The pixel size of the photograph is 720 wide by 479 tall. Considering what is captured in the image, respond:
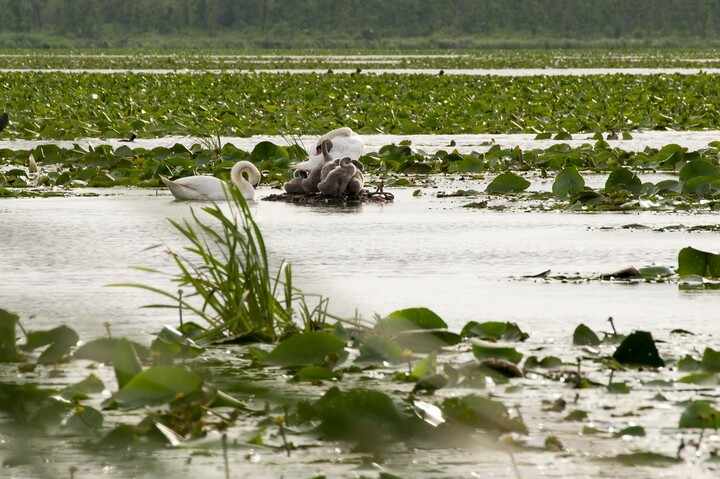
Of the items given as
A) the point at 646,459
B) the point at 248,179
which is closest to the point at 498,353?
the point at 646,459

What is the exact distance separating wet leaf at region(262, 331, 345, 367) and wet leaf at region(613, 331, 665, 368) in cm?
97

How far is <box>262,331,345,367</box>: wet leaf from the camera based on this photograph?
16.1ft

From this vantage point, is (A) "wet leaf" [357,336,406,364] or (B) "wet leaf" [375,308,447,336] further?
(B) "wet leaf" [375,308,447,336]

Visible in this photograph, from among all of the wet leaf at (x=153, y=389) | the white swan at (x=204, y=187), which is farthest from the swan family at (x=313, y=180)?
the wet leaf at (x=153, y=389)

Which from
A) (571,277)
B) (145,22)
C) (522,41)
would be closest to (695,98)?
(571,277)

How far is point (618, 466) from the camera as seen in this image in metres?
3.70

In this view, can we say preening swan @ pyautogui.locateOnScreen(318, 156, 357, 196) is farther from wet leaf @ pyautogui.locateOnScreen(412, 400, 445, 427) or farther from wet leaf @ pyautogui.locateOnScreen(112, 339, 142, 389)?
wet leaf @ pyautogui.locateOnScreen(412, 400, 445, 427)

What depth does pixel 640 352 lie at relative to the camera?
16.3ft

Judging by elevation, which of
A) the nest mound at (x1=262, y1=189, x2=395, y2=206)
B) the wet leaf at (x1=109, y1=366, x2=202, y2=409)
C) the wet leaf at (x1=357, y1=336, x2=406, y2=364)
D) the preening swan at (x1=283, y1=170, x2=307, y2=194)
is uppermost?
the wet leaf at (x1=109, y1=366, x2=202, y2=409)

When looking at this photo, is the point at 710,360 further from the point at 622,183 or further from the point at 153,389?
the point at 622,183

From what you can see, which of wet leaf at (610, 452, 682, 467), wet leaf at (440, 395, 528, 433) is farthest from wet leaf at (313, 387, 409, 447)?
wet leaf at (610, 452, 682, 467)

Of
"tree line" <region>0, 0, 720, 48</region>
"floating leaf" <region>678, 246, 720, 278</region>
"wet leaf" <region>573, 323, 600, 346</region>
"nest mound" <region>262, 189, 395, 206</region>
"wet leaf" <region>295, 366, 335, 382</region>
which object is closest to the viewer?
"wet leaf" <region>295, 366, 335, 382</region>

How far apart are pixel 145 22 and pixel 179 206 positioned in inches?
3751

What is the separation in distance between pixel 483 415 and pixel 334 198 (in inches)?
302
